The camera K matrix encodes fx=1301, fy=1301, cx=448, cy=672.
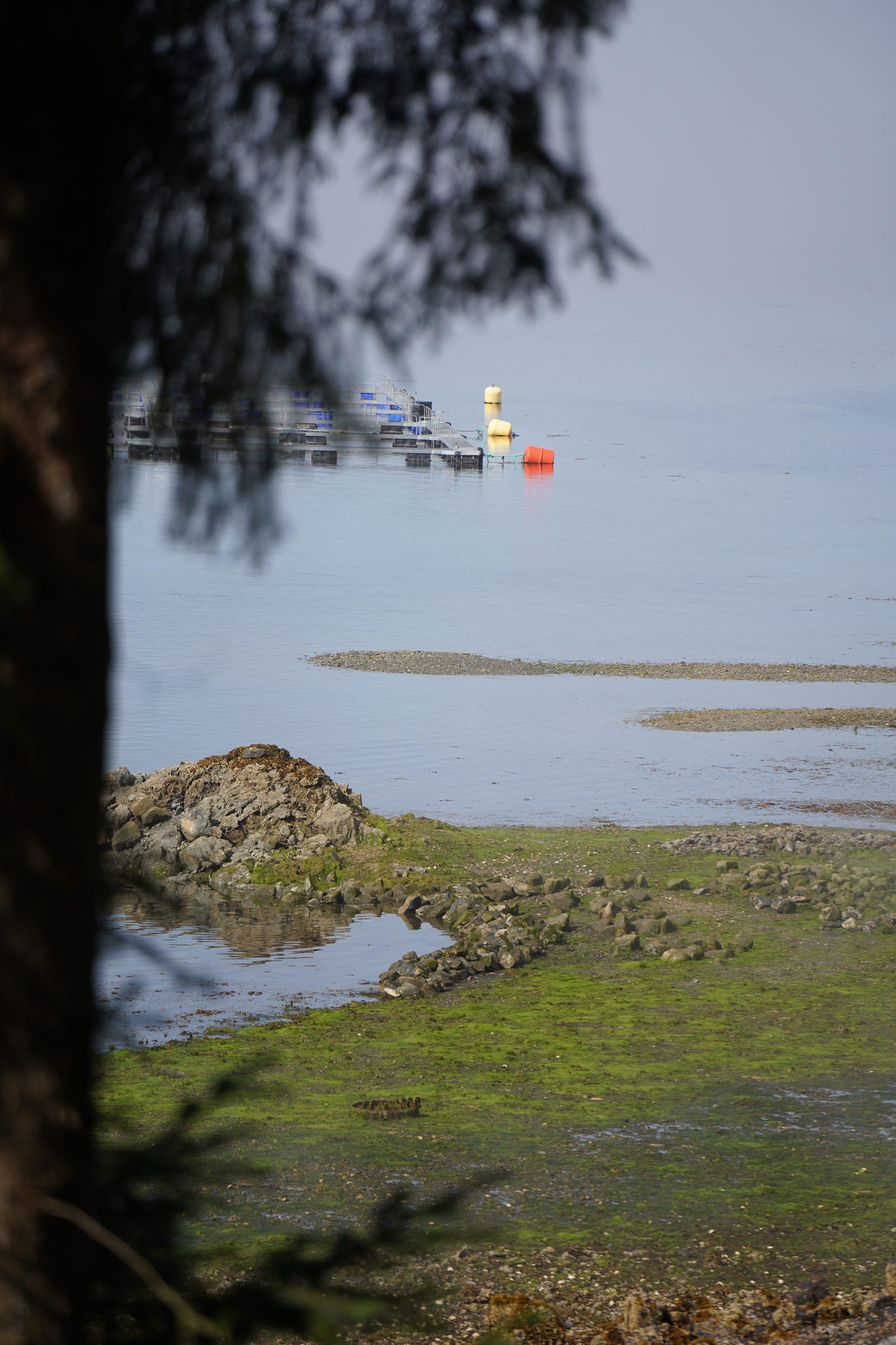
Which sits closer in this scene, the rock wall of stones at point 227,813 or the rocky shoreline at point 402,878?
the rocky shoreline at point 402,878

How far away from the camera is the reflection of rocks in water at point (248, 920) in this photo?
16.3 m

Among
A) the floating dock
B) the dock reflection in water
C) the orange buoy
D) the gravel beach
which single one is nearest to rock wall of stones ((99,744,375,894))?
the dock reflection in water

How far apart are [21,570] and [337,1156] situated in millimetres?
8317

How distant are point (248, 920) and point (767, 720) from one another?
21.5m

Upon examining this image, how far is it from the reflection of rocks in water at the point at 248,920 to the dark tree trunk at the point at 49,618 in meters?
14.0

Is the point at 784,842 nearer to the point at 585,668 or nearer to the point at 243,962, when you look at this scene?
the point at 243,962

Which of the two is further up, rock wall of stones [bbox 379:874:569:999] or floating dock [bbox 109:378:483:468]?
floating dock [bbox 109:378:483:468]

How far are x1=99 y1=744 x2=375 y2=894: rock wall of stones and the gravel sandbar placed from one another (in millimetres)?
16265

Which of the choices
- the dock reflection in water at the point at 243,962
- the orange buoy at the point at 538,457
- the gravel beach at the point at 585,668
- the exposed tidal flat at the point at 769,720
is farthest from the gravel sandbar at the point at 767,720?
the orange buoy at the point at 538,457

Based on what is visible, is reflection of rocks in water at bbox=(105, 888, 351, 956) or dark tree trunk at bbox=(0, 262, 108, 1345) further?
reflection of rocks in water at bbox=(105, 888, 351, 956)

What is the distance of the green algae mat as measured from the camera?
827 centimetres

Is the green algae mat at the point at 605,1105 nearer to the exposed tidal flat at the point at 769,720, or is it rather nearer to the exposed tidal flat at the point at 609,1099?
the exposed tidal flat at the point at 609,1099

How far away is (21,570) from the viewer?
2.04 metres

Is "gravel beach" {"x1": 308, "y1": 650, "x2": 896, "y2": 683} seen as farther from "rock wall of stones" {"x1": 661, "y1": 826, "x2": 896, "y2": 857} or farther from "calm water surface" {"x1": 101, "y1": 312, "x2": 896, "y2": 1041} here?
"rock wall of stones" {"x1": 661, "y1": 826, "x2": 896, "y2": 857}
